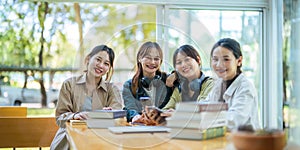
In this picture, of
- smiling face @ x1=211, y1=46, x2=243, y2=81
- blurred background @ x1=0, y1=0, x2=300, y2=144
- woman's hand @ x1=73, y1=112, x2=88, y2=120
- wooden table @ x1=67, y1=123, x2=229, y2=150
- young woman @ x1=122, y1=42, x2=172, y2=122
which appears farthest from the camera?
blurred background @ x1=0, y1=0, x2=300, y2=144

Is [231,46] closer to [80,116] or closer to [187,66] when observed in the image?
[187,66]

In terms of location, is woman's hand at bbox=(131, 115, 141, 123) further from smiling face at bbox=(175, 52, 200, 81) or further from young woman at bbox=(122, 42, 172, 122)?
smiling face at bbox=(175, 52, 200, 81)

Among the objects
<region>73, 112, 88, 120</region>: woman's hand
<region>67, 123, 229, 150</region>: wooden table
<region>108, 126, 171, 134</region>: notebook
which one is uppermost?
<region>73, 112, 88, 120</region>: woman's hand

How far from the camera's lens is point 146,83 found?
4.75 feet

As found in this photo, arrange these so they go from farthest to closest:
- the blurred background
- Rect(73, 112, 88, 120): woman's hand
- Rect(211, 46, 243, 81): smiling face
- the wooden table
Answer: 1. the blurred background
2. Rect(73, 112, 88, 120): woman's hand
3. Rect(211, 46, 243, 81): smiling face
4. the wooden table

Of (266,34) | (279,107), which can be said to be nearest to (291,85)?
(279,107)

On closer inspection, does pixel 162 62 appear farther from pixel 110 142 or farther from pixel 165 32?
pixel 110 142

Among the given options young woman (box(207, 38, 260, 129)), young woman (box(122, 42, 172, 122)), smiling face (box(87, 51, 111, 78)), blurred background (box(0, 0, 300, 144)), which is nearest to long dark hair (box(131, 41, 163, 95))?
young woman (box(122, 42, 172, 122))

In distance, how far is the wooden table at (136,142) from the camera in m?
1.13

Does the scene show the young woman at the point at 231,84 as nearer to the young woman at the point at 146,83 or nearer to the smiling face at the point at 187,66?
the smiling face at the point at 187,66

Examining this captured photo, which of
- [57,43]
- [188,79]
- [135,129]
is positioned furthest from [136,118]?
[57,43]

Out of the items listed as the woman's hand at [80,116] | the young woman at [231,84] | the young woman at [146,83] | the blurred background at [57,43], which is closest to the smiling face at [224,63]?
the young woman at [231,84]

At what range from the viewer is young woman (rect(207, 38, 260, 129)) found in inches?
47.1

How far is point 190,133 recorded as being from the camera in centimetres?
118
